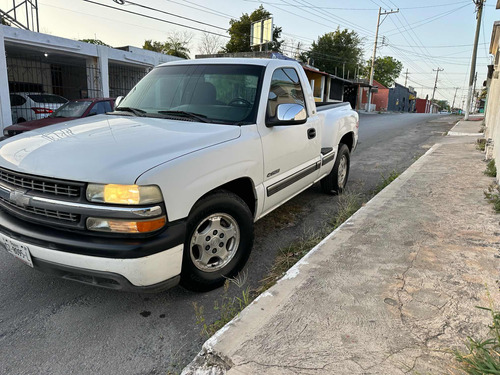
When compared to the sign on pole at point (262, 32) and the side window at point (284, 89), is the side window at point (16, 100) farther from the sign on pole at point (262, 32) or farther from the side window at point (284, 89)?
the sign on pole at point (262, 32)

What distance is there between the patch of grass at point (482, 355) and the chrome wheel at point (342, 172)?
387cm

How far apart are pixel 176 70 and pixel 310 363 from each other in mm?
3250

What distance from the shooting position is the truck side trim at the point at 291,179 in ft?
11.8

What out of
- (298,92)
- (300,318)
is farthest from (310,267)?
(298,92)

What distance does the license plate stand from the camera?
2508 mm

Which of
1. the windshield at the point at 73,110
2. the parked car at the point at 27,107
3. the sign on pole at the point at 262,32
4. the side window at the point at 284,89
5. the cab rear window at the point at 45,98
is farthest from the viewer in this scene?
the sign on pole at the point at 262,32

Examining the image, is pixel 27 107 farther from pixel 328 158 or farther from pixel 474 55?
pixel 474 55

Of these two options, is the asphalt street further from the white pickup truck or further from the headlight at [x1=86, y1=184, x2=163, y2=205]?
the headlight at [x1=86, y1=184, x2=163, y2=205]

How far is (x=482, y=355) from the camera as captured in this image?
186cm

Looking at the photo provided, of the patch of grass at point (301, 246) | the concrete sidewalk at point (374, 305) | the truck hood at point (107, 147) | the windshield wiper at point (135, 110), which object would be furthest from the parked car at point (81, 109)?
the concrete sidewalk at point (374, 305)

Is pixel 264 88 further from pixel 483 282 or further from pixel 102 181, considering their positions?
pixel 483 282

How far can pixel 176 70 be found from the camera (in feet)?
13.1

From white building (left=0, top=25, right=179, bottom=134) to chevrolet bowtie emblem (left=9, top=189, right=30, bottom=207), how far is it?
12005 mm

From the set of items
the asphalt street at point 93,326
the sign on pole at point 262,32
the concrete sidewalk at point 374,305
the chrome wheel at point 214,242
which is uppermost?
the sign on pole at point 262,32
